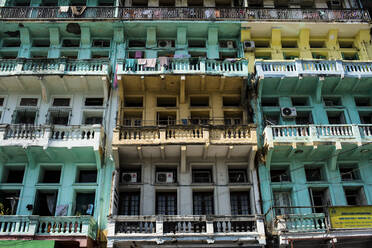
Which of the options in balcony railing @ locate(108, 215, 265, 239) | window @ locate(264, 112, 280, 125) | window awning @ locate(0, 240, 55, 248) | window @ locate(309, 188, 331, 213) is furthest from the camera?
window @ locate(264, 112, 280, 125)

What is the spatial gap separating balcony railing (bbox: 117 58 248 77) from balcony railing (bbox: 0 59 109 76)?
55.3 inches

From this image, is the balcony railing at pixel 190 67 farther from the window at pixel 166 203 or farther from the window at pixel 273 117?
the window at pixel 166 203

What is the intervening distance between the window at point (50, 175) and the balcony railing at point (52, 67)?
217 inches

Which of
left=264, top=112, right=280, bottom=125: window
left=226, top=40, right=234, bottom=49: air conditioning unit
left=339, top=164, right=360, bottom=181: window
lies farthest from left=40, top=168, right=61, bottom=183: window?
left=339, top=164, right=360, bottom=181: window

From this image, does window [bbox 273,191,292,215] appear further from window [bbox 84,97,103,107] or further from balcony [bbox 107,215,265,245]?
window [bbox 84,97,103,107]

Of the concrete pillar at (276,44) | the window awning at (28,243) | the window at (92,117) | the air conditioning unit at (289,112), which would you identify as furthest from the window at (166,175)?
the concrete pillar at (276,44)

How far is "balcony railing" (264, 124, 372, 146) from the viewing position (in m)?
18.8

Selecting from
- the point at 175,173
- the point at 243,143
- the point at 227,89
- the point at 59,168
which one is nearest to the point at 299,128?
the point at 243,143

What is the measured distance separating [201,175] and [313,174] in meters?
6.30

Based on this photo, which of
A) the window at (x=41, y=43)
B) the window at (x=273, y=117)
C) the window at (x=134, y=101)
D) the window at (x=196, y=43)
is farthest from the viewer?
the window at (x=196, y=43)

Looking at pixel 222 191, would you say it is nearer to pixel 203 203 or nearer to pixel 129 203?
pixel 203 203

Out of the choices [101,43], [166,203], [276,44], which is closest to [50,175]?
[166,203]

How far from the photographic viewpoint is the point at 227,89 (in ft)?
71.7

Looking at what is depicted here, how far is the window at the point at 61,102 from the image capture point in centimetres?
2144
